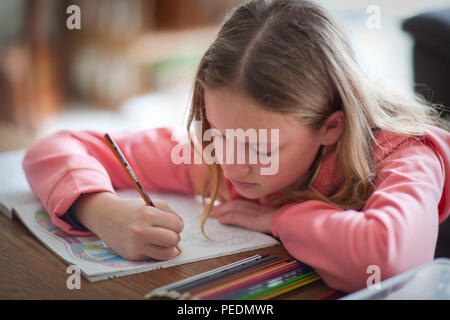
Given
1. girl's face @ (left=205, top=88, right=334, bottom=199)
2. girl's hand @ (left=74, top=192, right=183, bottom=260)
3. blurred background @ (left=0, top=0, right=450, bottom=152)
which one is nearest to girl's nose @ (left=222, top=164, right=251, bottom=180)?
girl's face @ (left=205, top=88, right=334, bottom=199)

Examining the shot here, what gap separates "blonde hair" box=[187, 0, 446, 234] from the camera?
73 centimetres

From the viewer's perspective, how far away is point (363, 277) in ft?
2.08

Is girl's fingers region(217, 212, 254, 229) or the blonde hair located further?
girl's fingers region(217, 212, 254, 229)

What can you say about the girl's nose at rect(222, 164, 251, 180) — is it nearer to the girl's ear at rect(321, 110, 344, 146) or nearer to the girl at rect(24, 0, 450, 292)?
the girl at rect(24, 0, 450, 292)

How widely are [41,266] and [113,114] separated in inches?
84.4

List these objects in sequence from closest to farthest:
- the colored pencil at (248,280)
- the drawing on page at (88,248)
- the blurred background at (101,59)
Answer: the colored pencil at (248,280), the drawing on page at (88,248), the blurred background at (101,59)

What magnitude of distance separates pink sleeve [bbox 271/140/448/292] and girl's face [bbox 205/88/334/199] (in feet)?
0.23

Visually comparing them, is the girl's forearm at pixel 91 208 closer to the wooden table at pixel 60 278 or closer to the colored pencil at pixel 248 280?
the wooden table at pixel 60 278

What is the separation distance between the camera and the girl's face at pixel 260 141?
736mm

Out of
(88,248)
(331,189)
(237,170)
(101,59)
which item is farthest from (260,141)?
(101,59)

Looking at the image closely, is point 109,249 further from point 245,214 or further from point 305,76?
point 305,76

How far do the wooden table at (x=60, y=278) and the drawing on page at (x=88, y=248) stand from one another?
0.03m

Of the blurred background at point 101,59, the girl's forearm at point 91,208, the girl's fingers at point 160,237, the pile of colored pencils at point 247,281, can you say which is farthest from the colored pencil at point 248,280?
the blurred background at point 101,59

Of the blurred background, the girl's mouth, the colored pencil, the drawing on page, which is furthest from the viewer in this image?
the blurred background
